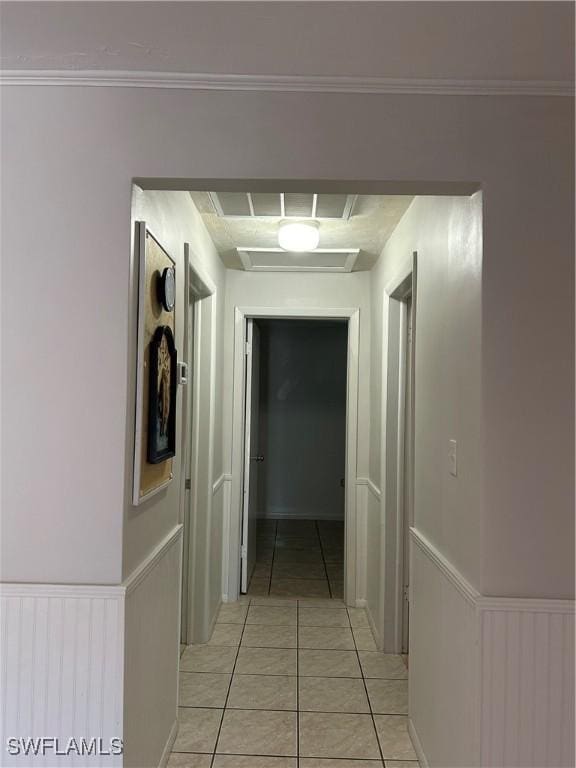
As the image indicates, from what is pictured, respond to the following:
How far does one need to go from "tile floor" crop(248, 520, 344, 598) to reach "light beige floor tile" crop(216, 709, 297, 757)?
1.57 meters

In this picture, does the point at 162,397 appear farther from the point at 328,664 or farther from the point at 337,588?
the point at 337,588

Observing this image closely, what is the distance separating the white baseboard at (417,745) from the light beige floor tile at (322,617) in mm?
1186

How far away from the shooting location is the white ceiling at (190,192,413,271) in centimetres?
260

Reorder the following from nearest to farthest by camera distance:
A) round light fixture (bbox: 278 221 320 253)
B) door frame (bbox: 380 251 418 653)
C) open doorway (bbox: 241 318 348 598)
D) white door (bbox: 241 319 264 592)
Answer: round light fixture (bbox: 278 221 320 253), door frame (bbox: 380 251 418 653), white door (bbox: 241 319 264 592), open doorway (bbox: 241 318 348 598)

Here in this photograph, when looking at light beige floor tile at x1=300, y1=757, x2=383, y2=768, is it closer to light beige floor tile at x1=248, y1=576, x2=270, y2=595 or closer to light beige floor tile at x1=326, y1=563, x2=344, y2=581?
light beige floor tile at x1=248, y1=576, x2=270, y2=595

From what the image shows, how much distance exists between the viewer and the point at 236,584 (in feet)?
12.7

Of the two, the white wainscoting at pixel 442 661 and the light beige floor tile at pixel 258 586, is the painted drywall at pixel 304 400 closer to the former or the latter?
the light beige floor tile at pixel 258 586

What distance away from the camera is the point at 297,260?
366 cm

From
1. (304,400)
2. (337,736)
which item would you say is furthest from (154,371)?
(304,400)

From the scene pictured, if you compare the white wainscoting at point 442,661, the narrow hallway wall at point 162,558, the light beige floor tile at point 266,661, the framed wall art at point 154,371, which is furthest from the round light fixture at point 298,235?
the light beige floor tile at point 266,661

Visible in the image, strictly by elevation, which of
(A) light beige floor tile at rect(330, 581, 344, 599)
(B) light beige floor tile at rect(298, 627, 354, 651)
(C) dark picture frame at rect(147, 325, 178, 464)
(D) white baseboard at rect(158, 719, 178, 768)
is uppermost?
(C) dark picture frame at rect(147, 325, 178, 464)

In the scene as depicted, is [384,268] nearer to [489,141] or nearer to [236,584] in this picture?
[489,141]

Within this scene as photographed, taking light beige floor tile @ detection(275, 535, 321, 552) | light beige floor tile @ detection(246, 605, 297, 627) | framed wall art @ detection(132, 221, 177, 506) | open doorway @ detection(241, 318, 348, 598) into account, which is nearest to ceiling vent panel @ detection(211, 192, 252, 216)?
framed wall art @ detection(132, 221, 177, 506)

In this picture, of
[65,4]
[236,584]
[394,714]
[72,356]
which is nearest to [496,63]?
[65,4]
